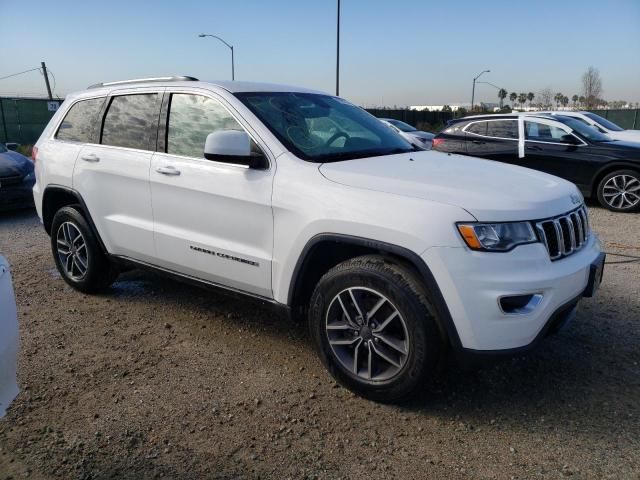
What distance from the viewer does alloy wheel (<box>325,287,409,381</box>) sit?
2.91m

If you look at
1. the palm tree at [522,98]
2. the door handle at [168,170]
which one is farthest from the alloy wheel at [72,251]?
the palm tree at [522,98]

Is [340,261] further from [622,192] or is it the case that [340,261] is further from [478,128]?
[478,128]

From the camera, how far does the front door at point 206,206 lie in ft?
10.9

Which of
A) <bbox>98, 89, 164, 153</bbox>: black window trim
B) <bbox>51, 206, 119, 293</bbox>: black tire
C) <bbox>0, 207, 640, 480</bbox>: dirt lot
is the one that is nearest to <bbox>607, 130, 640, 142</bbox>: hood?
<bbox>0, 207, 640, 480</bbox>: dirt lot

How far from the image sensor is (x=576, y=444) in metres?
2.67

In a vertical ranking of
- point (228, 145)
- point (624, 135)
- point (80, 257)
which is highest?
point (228, 145)

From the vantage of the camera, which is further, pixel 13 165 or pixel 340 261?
pixel 13 165

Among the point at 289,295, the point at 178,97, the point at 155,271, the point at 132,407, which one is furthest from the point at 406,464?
the point at 178,97

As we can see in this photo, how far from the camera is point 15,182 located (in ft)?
27.7

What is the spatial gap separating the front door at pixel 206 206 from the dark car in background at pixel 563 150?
7018 mm

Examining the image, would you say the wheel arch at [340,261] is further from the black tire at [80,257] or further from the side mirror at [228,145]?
the black tire at [80,257]

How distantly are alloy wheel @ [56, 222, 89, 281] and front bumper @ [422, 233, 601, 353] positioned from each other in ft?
10.8

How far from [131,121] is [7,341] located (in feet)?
7.95

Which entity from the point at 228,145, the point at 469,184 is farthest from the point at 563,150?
the point at 228,145
